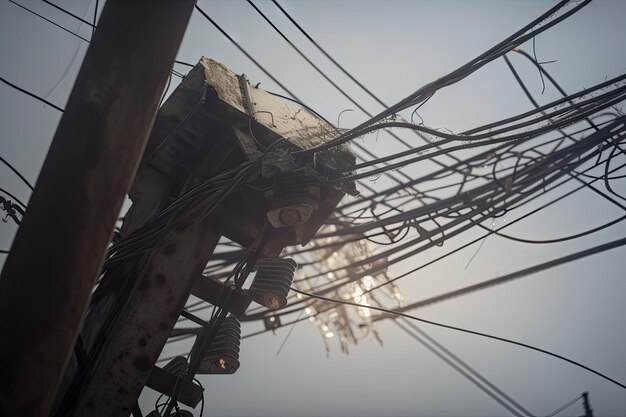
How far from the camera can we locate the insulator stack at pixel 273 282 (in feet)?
11.0

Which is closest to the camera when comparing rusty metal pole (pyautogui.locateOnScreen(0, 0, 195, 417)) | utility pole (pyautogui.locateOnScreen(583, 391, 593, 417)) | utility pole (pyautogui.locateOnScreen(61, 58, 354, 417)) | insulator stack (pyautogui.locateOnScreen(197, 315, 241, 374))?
rusty metal pole (pyautogui.locateOnScreen(0, 0, 195, 417))

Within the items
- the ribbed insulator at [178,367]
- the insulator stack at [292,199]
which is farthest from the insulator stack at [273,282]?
the ribbed insulator at [178,367]

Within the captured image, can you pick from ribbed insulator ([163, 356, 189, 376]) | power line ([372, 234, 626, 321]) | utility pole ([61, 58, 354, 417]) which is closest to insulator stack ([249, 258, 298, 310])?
utility pole ([61, 58, 354, 417])

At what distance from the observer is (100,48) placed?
5.54ft

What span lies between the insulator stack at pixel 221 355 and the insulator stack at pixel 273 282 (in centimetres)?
40

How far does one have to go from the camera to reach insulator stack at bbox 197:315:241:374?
3.41 m

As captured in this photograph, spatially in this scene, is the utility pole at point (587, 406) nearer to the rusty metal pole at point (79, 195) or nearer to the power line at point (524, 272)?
the power line at point (524, 272)

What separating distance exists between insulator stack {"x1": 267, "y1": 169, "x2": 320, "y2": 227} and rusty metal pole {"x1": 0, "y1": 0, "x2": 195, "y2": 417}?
1674mm

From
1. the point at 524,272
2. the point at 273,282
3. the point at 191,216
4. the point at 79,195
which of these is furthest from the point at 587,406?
the point at 79,195

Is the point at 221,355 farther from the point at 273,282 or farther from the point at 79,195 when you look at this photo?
the point at 79,195

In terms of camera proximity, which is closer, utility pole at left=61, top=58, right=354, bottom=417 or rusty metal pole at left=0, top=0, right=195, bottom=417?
rusty metal pole at left=0, top=0, right=195, bottom=417

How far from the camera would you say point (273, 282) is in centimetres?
336

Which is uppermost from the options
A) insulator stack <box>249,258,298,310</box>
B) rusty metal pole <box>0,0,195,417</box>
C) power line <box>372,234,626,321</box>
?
power line <box>372,234,626,321</box>

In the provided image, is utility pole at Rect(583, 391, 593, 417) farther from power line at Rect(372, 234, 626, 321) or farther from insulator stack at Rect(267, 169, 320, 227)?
insulator stack at Rect(267, 169, 320, 227)
